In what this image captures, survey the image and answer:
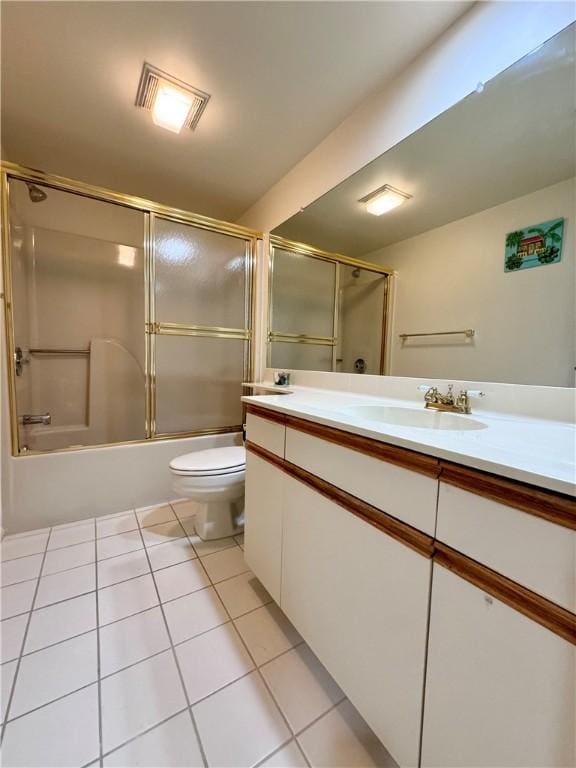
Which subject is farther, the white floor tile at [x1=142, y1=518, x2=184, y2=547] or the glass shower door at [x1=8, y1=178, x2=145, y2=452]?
the glass shower door at [x1=8, y1=178, x2=145, y2=452]

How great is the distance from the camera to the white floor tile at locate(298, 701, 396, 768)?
0.73m

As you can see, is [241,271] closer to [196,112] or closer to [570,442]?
[196,112]

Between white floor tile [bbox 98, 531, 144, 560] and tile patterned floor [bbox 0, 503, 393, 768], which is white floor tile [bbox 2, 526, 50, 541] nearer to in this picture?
tile patterned floor [bbox 0, 503, 393, 768]

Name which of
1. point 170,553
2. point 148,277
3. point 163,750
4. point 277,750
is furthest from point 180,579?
point 148,277

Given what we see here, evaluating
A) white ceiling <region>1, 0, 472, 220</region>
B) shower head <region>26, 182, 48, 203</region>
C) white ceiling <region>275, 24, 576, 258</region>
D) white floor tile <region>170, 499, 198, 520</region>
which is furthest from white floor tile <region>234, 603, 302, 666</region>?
shower head <region>26, 182, 48, 203</region>

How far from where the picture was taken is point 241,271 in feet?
7.71

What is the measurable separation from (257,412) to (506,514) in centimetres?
86

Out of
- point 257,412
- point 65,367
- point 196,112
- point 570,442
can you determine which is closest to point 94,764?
point 257,412

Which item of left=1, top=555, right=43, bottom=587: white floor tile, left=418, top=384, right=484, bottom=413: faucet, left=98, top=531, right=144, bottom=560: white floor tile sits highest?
left=418, top=384, right=484, bottom=413: faucet

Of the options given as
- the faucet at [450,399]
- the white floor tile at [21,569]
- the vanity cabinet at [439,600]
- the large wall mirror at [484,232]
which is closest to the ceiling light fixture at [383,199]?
the large wall mirror at [484,232]

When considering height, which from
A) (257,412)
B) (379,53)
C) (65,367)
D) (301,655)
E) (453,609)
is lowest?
(301,655)

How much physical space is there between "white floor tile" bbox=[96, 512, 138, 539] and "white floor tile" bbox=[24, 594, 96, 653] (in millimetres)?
484

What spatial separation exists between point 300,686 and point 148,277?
226cm

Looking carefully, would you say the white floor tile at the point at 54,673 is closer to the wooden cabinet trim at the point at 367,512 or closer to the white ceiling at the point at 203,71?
the wooden cabinet trim at the point at 367,512
